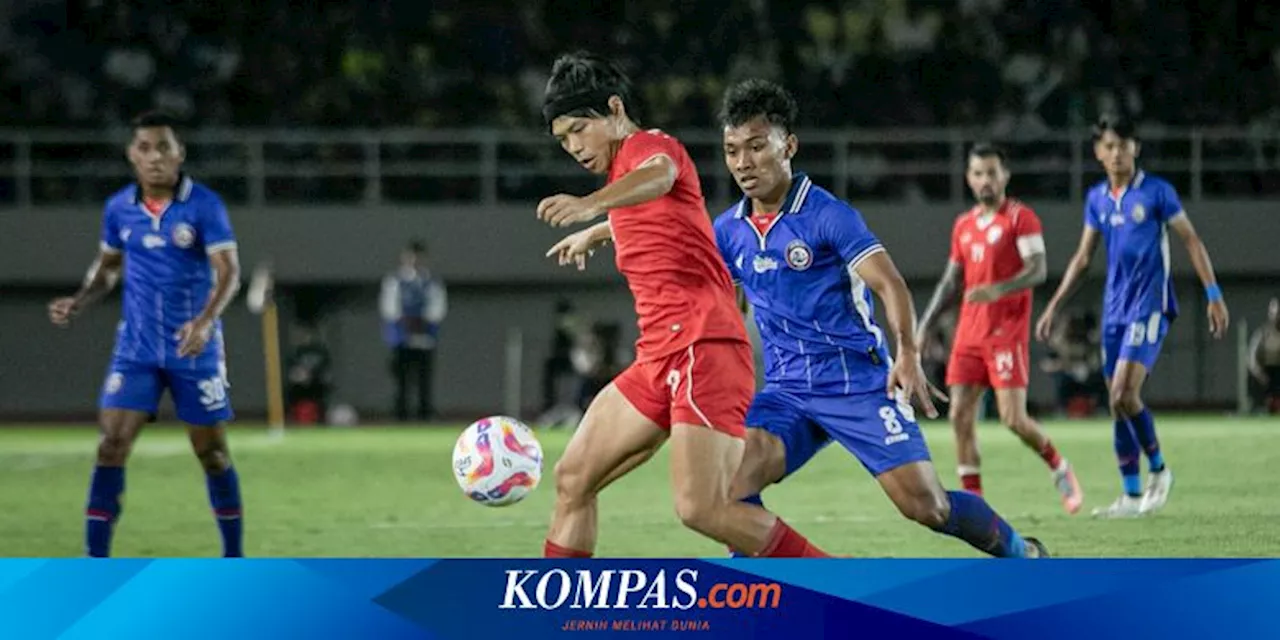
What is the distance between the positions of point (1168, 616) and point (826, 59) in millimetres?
20856

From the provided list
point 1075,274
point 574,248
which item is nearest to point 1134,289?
point 1075,274

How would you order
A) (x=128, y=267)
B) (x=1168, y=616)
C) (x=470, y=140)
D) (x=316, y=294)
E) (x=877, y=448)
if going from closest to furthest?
(x=1168, y=616)
(x=877, y=448)
(x=128, y=267)
(x=470, y=140)
(x=316, y=294)

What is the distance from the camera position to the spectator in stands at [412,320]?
23.5m

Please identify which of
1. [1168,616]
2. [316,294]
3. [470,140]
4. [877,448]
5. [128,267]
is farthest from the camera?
[316,294]

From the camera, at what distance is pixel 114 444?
9664mm

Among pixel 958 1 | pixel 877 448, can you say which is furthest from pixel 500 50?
pixel 877 448

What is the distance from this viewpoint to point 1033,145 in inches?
1008

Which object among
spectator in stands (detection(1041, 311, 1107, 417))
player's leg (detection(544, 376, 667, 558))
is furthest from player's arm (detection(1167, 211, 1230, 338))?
spectator in stands (detection(1041, 311, 1107, 417))

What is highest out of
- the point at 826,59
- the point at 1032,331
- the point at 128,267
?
the point at 826,59

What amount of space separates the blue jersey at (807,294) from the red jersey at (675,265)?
365 mm

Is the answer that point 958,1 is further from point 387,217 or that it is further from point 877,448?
point 877,448

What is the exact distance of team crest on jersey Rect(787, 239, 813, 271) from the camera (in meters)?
7.59

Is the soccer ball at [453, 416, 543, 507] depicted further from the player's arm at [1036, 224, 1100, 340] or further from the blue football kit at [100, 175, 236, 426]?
the player's arm at [1036, 224, 1100, 340]

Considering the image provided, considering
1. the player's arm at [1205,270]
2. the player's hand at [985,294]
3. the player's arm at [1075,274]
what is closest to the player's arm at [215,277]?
the player's hand at [985,294]
